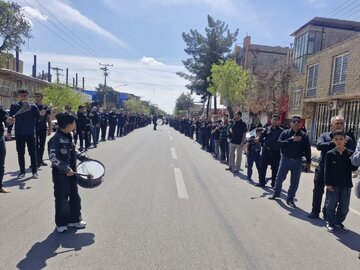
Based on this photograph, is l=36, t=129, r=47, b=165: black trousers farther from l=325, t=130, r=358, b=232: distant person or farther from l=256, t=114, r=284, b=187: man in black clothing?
l=325, t=130, r=358, b=232: distant person

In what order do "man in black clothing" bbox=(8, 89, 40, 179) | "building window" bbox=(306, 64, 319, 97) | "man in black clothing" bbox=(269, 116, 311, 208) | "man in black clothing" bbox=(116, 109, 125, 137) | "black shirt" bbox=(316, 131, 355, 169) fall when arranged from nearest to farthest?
"black shirt" bbox=(316, 131, 355, 169)
"man in black clothing" bbox=(269, 116, 311, 208)
"man in black clothing" bbox=(8, 89, 40, 179)
"man in black clothing" bbox=(116, 109, 125, 137)
"building window" bbox=(306, 64, 319, 97)

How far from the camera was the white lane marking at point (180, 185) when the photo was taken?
26.6 ft

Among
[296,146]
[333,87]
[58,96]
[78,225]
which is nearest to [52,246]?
[78,225]

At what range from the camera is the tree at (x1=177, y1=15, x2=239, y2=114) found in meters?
53.9

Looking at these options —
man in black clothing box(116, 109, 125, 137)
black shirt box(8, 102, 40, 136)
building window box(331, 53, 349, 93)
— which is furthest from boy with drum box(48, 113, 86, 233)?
man in black clothing box(116, 109, 125, 137)

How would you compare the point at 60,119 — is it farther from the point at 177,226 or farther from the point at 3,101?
the point at 3,101

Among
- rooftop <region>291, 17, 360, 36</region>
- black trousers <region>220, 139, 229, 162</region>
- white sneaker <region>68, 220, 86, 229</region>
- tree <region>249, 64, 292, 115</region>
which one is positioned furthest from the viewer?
tree <region>249, 64, 292, 115</region>

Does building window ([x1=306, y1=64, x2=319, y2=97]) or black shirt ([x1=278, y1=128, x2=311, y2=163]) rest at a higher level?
building window ([x1=306, y1=64, x2=319, y2=97])

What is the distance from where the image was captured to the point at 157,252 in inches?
185

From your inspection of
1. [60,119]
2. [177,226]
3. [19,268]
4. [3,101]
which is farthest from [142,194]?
[3,101]

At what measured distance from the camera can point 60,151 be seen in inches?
210

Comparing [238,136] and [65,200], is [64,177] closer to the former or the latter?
[65,200]

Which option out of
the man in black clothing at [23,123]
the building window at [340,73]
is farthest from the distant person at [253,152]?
the building window at [340,73]

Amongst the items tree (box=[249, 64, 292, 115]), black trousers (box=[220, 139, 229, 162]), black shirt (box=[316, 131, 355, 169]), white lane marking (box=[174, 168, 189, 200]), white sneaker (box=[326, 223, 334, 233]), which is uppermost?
tree (box=[249, 64, 292, 115])
